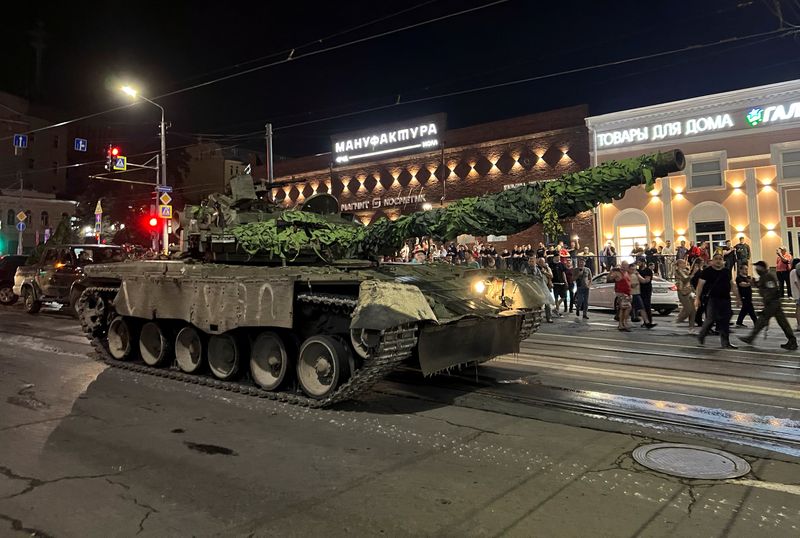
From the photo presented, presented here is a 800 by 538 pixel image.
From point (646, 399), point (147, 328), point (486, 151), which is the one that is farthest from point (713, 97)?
point (147, 328)

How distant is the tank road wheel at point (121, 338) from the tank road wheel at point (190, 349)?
1.35 meters

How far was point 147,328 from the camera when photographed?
9391 millimetres

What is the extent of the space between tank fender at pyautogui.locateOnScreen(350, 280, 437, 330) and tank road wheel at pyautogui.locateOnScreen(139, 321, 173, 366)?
4432 millimetres

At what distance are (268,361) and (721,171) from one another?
21336mm

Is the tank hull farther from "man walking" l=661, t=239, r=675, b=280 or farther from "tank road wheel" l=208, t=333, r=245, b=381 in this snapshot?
"man walking" l=661, t=239, r=675, b=280

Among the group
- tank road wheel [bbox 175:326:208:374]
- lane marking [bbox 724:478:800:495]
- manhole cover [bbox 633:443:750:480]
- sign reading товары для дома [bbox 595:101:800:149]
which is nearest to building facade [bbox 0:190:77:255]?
sign reading товары для дома [bbox 595:101:800:149]

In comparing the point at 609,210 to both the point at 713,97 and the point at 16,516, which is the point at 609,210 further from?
the point at 16,516

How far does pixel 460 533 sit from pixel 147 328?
752 centimetres

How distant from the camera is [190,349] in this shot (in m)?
8.67

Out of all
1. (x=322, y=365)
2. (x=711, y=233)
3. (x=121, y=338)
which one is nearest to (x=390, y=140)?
(x=711, y=233)

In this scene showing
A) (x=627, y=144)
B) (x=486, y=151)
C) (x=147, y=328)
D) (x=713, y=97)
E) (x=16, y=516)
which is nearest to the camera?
(x=16, y=516)

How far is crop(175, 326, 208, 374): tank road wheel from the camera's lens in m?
8.45

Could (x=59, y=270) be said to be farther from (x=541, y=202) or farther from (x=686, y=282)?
(x=686, y=282)

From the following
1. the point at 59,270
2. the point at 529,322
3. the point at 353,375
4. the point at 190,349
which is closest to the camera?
the point at 353,375
